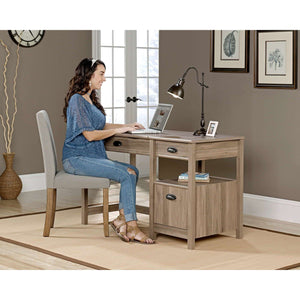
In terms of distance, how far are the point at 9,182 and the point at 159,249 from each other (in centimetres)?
233

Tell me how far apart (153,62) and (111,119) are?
0.84m

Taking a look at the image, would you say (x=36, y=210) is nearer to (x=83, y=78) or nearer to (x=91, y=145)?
(x=91, y=145)

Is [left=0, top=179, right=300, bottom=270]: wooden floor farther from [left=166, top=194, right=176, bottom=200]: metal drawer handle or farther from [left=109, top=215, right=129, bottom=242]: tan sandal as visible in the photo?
[left=166, top=194, right=176, bottom=200]: metal drawer handle

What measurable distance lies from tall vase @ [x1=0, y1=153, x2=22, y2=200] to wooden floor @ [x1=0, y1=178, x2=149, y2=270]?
8 cm

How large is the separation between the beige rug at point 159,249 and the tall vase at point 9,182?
1.12 meters

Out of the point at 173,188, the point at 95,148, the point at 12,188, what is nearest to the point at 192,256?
the point at 173,188

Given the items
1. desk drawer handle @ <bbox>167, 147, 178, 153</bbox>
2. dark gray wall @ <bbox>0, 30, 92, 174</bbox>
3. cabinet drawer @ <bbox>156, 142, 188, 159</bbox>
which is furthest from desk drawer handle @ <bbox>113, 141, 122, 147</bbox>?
dark gray wall @ <bbox>0, 30, 92, 174</bbox>

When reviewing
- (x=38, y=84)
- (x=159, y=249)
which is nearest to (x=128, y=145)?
(x=159, y=249)

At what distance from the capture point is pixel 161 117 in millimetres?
4500

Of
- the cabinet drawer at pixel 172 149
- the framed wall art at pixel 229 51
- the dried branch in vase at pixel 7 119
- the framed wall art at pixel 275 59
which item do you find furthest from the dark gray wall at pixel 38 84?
→ the cabinet drawer at pixel 172 149

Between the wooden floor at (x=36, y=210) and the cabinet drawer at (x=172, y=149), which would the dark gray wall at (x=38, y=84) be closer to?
the wooden floor at (x=36, y=210)

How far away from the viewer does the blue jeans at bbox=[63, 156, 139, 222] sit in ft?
13.8

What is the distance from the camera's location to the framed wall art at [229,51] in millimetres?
5023

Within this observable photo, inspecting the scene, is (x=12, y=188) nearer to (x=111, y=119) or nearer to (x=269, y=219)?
(x=111, y=119)
